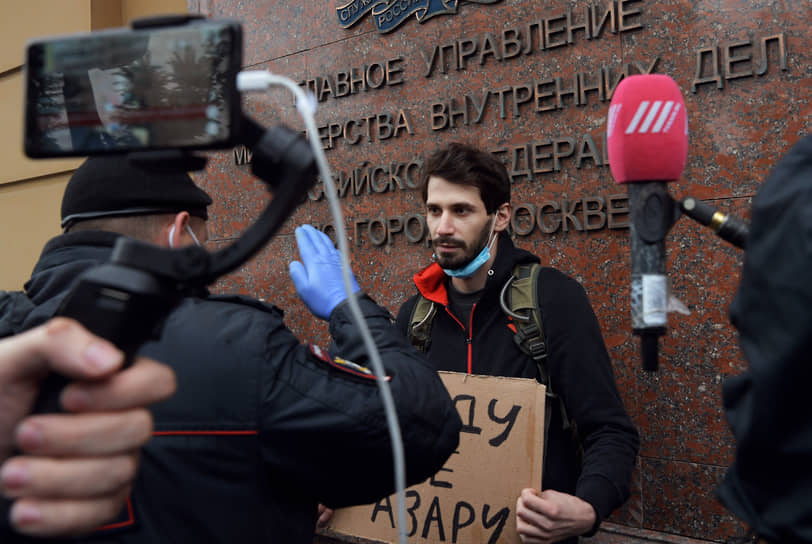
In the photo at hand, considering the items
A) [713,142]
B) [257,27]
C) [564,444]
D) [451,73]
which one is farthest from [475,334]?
[257,27]

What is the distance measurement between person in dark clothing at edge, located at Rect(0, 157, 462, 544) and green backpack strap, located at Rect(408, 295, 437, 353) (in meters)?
1.33

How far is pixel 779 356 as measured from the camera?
94 centimetres

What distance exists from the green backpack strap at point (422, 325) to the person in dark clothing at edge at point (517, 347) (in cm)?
3

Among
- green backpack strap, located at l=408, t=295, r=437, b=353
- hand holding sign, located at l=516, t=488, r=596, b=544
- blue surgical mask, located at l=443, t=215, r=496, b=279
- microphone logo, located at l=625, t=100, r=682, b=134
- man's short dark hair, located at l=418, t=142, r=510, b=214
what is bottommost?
hand holding sign, located at l=516, t=488, r=596, b=544

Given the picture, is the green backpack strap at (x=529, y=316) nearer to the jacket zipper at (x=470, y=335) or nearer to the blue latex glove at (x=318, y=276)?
the jacket zipper at (x=470, y=335)

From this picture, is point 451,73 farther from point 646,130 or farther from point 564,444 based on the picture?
point 646,130

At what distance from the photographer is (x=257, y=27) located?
4.92 meters

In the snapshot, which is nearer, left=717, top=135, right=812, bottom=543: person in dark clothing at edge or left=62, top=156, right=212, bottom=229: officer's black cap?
left=717, top=135, right=812, bottom=543: person in dark clothing at edge

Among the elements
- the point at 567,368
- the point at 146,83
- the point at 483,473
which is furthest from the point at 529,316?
the point at 146,83

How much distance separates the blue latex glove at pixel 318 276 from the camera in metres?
1.88

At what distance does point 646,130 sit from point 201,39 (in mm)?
995

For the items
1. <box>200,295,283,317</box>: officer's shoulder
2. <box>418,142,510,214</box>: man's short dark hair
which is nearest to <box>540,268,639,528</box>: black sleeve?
<box>418,142,510,214</box>: man's short dark hair

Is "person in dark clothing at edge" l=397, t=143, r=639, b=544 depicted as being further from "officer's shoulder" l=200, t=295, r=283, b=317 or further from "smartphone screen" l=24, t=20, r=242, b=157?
"smartphone screen" l=24, t=20, r=242, b=157

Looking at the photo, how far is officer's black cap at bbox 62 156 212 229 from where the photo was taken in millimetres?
1614
